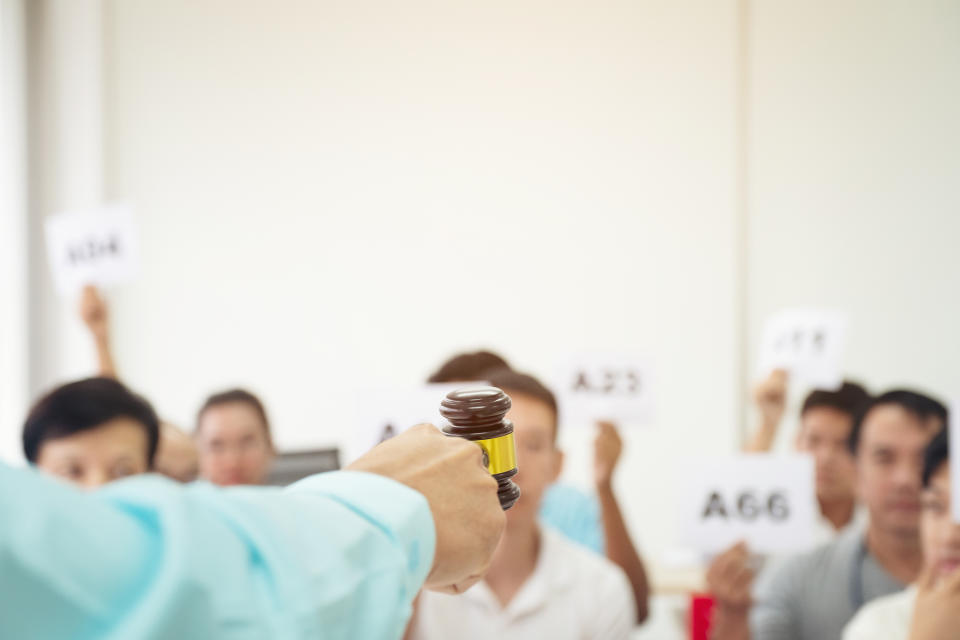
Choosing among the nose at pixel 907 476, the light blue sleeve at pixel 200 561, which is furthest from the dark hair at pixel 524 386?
the light blue sleeve at pixel 200 561

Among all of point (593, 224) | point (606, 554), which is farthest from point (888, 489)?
point (593, 224)

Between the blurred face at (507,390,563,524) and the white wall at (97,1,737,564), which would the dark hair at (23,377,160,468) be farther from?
the white wall at (97,1,737,564)

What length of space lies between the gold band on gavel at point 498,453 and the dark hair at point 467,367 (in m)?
1.39

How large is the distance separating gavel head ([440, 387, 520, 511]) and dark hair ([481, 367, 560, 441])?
117cm

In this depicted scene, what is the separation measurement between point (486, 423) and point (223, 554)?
322 mm

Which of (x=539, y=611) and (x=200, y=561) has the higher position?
(x=200, y=561)

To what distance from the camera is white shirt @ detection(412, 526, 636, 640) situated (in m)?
1.85

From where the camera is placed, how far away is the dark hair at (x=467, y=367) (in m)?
2.17

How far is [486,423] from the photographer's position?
74 centimetres

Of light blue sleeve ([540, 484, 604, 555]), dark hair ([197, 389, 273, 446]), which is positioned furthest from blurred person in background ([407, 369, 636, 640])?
dark hair ([197, 389, 273, 446])

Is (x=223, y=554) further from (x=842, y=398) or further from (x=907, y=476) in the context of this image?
(x=842, y=398)

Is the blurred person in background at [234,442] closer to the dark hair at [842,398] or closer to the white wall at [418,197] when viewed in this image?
the white wall at [418,197]

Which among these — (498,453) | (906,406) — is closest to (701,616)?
(906,406)

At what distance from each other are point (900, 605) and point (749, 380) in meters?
2.10
